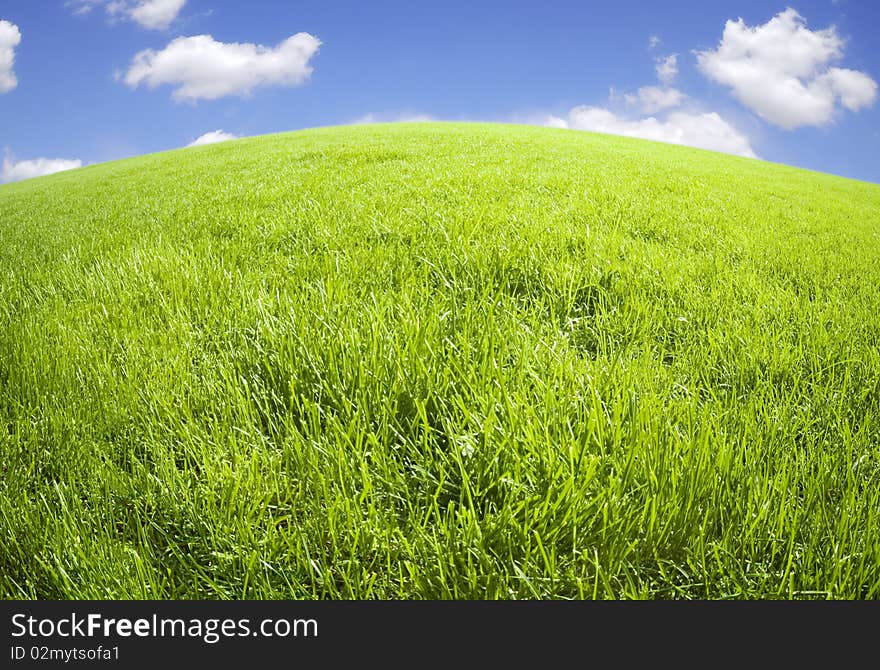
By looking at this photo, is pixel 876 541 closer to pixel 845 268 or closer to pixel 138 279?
pixel 138 279

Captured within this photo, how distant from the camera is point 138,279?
3719 millimetres

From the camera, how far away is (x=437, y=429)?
1973 mm

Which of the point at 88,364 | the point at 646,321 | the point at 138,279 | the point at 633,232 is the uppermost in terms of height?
the point at 633,232

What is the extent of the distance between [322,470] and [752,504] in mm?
1364

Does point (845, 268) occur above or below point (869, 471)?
above

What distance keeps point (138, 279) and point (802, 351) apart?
4.32 meters

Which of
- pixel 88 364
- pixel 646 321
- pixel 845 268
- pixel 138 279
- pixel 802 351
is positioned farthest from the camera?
pixel 845 268

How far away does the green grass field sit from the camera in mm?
1434

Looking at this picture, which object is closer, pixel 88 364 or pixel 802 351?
pixel 88 364

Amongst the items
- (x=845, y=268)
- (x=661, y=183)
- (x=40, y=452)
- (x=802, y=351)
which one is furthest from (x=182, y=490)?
(x=661, y=183)

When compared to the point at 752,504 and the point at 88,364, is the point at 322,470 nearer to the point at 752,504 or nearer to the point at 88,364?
the point at 752,504

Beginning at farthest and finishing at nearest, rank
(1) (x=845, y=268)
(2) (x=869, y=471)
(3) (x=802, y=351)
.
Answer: (1) (x=845, y=268) < (3) (x=802, y=351) < (2) (x=869, y=471)

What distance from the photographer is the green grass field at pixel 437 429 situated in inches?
56.4
